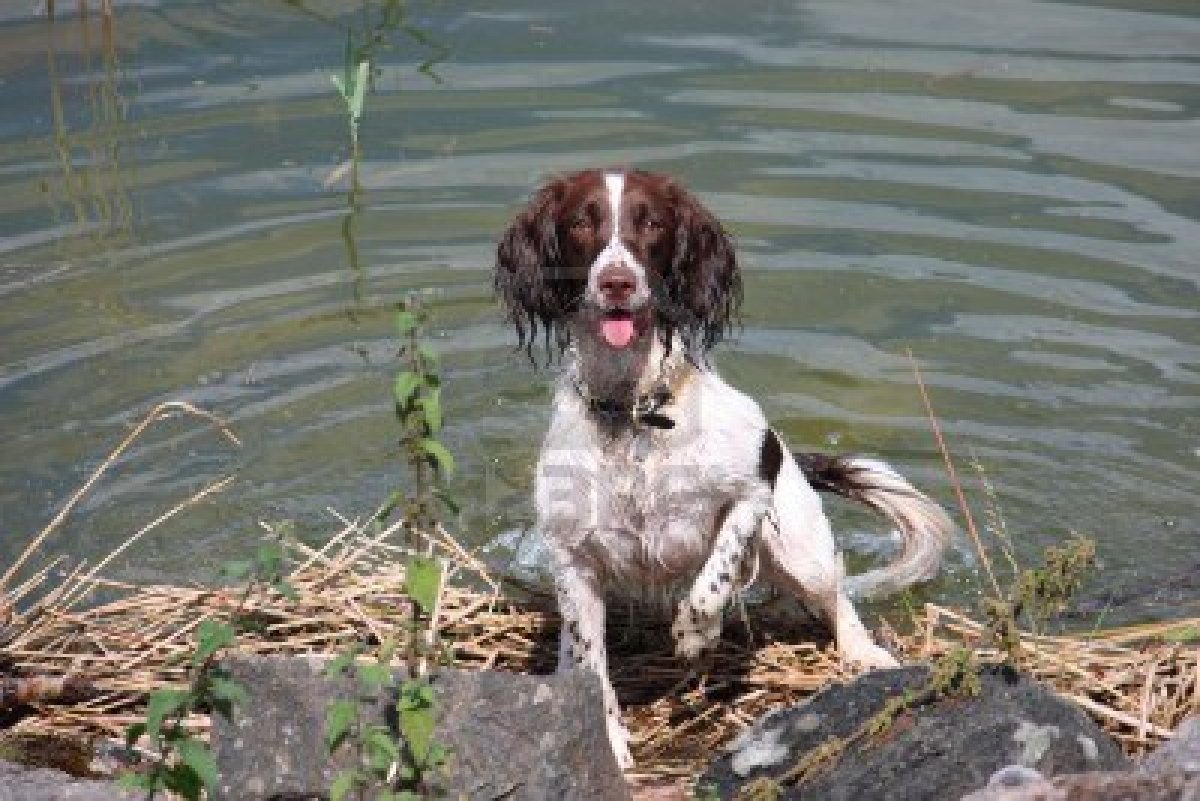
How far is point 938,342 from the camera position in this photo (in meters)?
8.14

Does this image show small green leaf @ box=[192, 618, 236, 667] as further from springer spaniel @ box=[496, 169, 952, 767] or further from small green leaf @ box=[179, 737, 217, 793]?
springer spaniel @ box=[496, 169, 952, 767]

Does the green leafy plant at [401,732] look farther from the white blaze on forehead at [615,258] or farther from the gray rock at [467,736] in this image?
the white blaze on forehead at [615,258]

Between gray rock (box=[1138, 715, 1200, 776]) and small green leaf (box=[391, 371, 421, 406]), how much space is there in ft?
4.82

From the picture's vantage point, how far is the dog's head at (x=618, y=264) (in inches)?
211

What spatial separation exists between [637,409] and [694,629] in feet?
1.85

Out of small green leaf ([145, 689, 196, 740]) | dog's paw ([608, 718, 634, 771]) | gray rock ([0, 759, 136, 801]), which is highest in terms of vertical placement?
small green leaf ([145, 689, 196, 740])

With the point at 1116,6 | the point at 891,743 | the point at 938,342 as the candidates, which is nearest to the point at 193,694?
the point at 891,743

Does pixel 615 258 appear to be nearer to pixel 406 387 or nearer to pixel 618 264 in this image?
pixel 618 264

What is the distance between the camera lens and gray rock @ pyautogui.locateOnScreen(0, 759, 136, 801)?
14.2 feet

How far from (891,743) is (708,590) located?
45.9 inches

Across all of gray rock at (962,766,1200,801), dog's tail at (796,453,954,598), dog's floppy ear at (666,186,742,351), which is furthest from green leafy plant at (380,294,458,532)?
dog's tail at (796,453,954,598)

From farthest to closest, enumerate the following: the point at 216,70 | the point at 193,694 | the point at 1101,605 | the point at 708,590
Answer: the point at 216,70
the point at 1101,605
the point at 708,590
the point at 193,694

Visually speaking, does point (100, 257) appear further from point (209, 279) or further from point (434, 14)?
point (434, 14)

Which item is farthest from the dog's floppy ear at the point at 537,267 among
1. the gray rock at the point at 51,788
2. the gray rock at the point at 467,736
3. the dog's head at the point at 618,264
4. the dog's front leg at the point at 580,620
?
the gray rock at the point at 51,788
